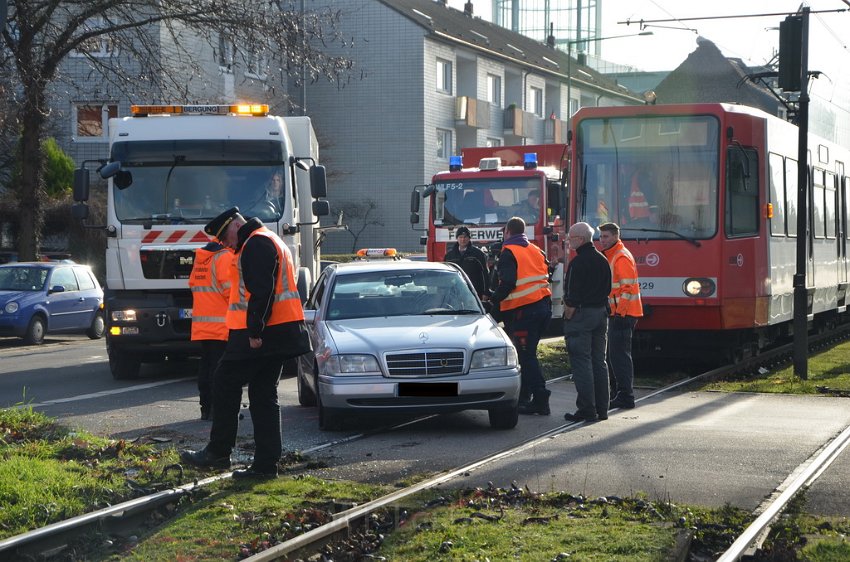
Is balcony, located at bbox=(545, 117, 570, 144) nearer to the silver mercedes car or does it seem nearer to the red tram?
the red tram

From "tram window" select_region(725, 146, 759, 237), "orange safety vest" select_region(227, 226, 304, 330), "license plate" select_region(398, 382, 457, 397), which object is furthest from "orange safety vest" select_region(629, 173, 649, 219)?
"orange safety vest" select_region(227, 226, 304, 330)

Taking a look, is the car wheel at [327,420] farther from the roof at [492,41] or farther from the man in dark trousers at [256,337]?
the roof at [492,41]

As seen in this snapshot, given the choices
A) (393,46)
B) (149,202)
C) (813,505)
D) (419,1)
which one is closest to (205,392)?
(149,202)

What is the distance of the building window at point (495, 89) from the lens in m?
54.7

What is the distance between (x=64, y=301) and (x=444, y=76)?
2884cm

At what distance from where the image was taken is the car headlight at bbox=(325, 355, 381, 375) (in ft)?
34.7

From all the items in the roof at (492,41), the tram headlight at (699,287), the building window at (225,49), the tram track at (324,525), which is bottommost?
the tram track at (324,525)

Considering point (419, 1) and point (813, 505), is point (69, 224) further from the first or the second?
point (813, 505)

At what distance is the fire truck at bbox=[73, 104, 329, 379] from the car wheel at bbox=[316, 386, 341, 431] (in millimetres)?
4945

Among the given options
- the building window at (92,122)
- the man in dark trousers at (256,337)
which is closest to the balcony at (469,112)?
the building window at (92,122)

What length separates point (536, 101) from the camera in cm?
5909

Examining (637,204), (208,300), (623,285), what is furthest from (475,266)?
(208,300)

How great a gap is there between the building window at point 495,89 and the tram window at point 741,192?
39.2 m

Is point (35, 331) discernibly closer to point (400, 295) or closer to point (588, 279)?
point (400, 295)
